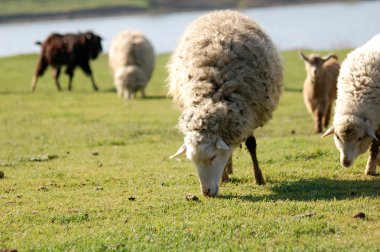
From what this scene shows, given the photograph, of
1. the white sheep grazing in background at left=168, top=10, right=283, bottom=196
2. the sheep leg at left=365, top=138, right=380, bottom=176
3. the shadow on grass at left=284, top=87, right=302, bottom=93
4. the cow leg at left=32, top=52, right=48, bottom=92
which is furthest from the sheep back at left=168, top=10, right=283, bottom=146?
the cow leg at left=32, top=52, right=48, bottom=92

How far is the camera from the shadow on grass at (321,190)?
29.2 feet

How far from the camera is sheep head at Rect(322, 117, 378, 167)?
32.4 ft

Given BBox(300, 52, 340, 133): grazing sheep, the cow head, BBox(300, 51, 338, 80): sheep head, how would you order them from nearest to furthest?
BBox(300, 52, 340, 133): grazing sheep < BBox(300, 51, 338, 80): sheep head < the cow head

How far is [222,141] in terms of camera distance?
8.87 meters

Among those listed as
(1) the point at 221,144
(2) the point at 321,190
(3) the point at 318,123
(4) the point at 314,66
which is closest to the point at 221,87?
(1) the point at 221,144

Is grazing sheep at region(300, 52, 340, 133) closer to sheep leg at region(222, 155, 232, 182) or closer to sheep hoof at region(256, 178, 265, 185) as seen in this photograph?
sheep leg at region(222, 155, 232, 182)

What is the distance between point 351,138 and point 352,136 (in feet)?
0.10

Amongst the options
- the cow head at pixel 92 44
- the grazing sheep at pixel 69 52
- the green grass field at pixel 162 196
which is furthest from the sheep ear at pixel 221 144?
the cow head at pixel 92 44

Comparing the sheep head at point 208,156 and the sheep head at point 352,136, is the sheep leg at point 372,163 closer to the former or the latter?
the sheep head at point 352,136

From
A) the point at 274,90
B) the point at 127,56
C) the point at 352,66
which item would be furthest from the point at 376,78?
the point at 127,56

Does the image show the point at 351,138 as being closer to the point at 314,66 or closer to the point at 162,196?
the point at 162,196

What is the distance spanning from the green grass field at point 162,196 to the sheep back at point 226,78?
36.5 inches

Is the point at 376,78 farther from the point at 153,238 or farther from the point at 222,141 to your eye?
the point at 153,238

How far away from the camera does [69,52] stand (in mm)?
29391
